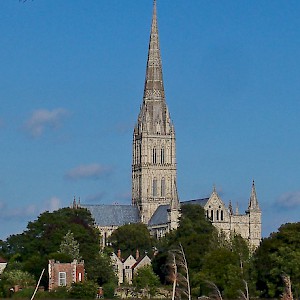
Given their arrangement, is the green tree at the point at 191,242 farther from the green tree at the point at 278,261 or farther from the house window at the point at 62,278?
the house window at the point at 62,278

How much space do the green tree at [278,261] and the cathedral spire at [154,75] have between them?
314 ft

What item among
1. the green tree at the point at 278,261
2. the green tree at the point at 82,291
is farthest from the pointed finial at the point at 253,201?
the green tree at the point at 82,291

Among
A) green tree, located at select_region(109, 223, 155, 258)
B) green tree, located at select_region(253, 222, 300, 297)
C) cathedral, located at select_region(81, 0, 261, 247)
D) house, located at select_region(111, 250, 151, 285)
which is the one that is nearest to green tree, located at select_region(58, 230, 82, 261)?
green tree, located at select_region(253, 222, 300, 297)

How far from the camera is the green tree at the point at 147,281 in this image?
94625mm

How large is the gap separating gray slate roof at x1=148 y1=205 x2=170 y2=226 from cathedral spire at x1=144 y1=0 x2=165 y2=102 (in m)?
A: 19.5

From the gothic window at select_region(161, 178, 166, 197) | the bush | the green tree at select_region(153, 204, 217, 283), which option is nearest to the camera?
the bush

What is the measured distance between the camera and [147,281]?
98438 mm

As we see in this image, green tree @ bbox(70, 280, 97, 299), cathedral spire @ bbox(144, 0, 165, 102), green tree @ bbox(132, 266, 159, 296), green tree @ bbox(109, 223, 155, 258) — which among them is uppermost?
cathedral spire @ bbox(144, 0, 165, 102)

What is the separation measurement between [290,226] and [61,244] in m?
21.5

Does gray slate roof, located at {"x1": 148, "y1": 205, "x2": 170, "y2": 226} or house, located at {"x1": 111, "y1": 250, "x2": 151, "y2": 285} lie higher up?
gray slate roof, located at {"x1": 148, "y1": 205, "x2": 170, "y2": 226}

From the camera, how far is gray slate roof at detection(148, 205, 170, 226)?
540ft

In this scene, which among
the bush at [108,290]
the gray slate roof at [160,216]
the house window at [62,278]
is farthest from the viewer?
the gray slate roof at [160,216]

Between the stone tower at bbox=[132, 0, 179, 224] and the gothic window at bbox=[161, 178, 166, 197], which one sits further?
the gothic window at bbox=[161, 178, 166, 197]

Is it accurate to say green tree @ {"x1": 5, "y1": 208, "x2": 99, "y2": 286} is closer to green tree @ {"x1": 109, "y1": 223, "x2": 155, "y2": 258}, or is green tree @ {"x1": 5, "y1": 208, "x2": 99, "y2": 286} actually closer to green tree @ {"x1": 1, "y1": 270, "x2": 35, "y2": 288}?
green tree @ {"x1": 1, "y1": 270, "x2": 35, "y2": 288}
